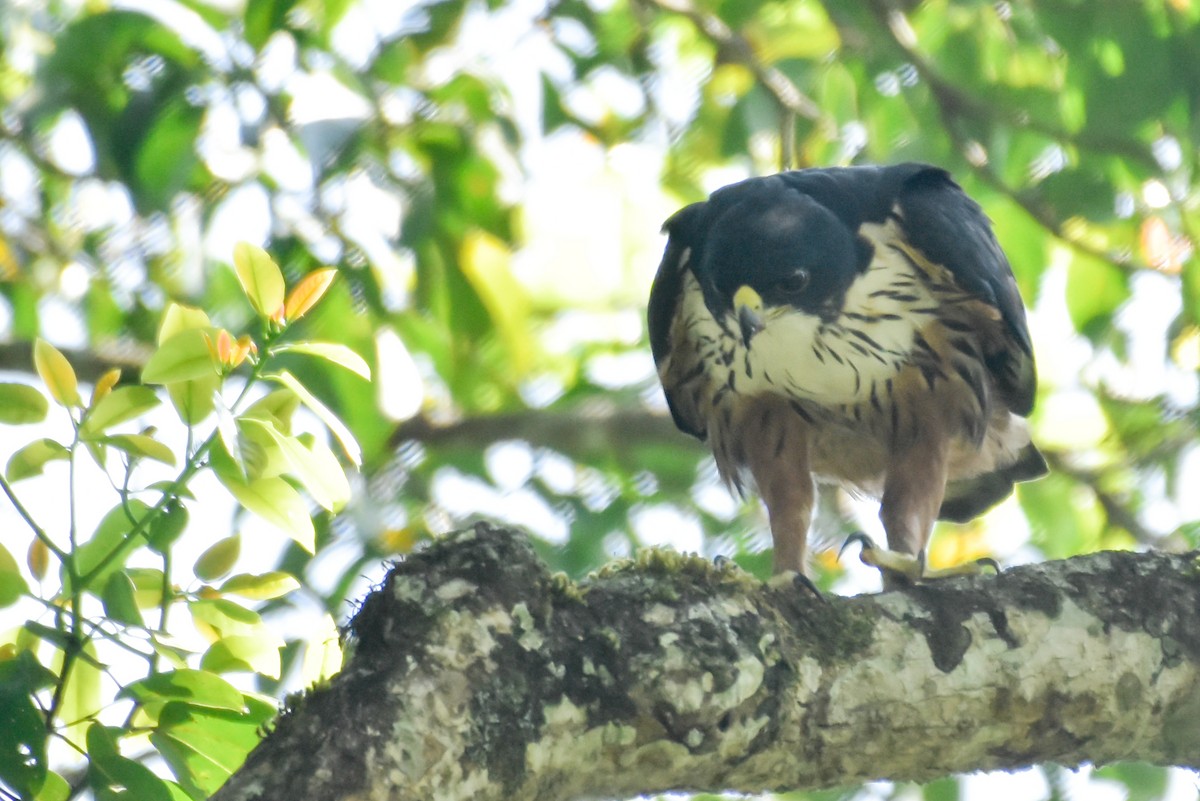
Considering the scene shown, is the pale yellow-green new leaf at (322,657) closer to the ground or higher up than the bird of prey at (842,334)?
closer to the ground

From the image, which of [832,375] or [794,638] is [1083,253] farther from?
[794,638]

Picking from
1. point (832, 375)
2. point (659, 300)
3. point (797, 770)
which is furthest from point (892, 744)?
point (659, 300)

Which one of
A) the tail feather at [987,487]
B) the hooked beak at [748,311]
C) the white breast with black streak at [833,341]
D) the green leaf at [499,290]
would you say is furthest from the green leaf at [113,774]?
the tail feather at [987,487]

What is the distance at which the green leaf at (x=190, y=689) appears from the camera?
2045 millimetres

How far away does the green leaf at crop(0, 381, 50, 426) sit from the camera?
2037 millimetres

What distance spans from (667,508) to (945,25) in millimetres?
1957

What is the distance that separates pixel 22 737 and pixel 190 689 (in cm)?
24

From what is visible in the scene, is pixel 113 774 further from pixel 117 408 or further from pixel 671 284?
pixel 671 284

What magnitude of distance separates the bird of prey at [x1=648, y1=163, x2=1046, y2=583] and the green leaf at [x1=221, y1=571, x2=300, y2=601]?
167 centimetres

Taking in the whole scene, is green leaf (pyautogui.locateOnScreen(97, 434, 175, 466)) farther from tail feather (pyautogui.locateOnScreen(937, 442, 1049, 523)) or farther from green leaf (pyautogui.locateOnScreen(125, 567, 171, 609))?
tail feather (pyautogui.locateOnScreen(937, 442, 1049, 523))

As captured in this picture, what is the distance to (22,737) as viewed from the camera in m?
1.90

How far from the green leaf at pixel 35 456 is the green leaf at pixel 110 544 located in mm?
120

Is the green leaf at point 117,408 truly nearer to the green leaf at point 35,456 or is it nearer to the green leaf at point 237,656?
the green leaf at point 35,456

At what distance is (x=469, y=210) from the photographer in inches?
179
